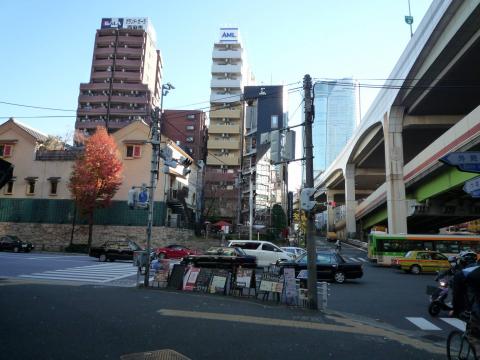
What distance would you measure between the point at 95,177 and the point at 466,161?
38295mm

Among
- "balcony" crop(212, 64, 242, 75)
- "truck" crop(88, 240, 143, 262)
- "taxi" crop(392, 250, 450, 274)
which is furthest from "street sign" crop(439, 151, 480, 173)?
"balcony" crop(212, 64, 242, 75)

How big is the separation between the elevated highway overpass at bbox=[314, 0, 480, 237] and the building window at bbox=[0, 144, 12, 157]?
119 feet

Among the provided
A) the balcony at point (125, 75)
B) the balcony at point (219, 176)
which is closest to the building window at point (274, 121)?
the balcony at point (219, 176)

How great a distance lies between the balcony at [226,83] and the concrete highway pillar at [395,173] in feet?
158

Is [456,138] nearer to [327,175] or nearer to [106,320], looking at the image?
[106,320]

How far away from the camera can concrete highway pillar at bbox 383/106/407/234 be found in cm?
3928

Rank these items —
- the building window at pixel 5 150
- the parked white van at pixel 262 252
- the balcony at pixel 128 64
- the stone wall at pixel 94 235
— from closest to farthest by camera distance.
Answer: the parked white van at pixel 262 252, the stone wall at pixel 94 235, the building window at pixel 5 150, the balcony at pixel 128 64

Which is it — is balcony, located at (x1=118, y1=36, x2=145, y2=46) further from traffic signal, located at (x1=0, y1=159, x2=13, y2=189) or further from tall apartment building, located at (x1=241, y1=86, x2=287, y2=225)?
traffic signal, located at (x1=0, y1=159, x2=13, y2=189)

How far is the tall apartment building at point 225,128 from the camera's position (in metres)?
64.3

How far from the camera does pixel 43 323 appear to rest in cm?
823

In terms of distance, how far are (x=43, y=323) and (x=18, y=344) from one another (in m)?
1.60

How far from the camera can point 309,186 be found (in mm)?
12383

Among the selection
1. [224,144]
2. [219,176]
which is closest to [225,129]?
[224,144]

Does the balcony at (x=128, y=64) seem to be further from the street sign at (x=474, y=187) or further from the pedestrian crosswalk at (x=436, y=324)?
the street sign at (x=474, y=187)
